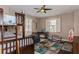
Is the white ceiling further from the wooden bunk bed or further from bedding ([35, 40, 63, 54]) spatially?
bedding ([35, 40, 63, 54])

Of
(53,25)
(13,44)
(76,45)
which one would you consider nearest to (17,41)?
(13,44)

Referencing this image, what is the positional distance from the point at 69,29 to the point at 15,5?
0.80m

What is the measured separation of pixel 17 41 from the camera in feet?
4.74

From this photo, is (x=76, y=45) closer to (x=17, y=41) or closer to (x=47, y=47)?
(x=47, y=47)

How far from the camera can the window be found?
146 cm

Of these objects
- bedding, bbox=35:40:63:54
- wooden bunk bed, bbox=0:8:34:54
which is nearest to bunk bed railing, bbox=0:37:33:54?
wooden bunk bed, bbox=0:8:34:54

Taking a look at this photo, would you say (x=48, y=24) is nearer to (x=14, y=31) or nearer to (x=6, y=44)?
(x=14, y=31)

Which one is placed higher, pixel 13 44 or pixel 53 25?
pixel 53 25

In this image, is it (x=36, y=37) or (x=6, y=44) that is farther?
(x=36, y=37)

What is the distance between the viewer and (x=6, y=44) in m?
1.38

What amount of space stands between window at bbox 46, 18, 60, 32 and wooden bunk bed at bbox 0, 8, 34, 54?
299 mm

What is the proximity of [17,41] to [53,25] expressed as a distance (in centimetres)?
53

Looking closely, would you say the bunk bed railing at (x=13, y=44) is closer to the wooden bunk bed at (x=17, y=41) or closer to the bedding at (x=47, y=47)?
the wooden bunk bed at (x=17, y=41)
